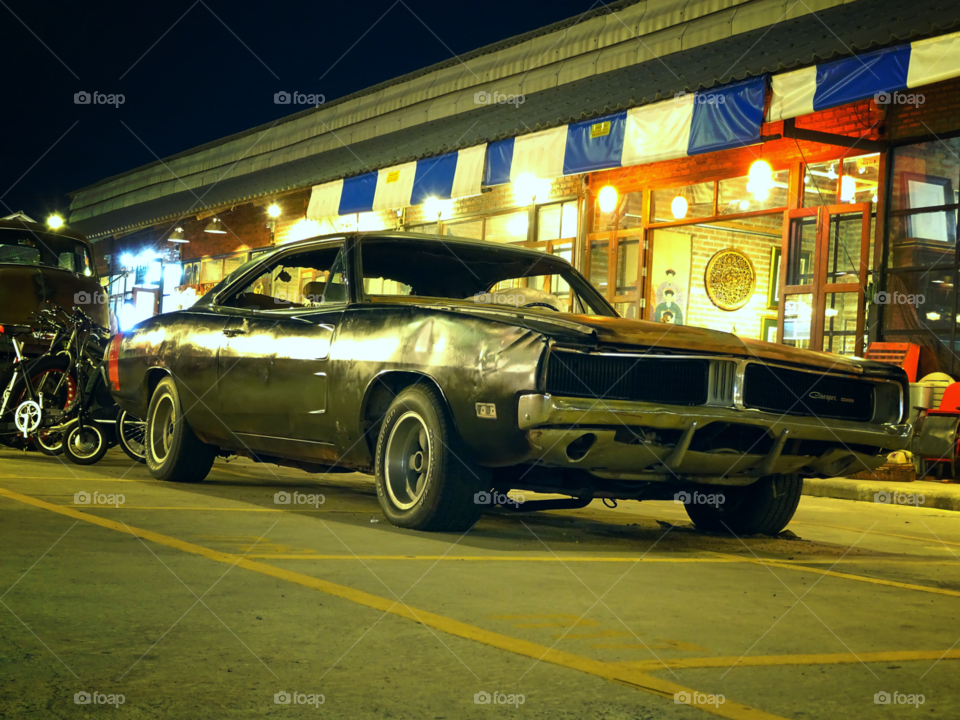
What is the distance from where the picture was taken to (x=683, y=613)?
4414mm

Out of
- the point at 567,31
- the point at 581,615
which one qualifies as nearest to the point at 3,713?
the point at 581,615

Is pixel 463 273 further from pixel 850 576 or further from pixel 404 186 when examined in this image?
pixel 404 186

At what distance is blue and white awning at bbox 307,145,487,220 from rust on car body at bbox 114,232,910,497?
10.4 m

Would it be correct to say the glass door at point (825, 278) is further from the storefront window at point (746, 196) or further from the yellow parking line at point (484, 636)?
the yellow parking line at point (484, 636)

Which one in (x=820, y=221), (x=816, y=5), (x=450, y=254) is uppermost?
(x=816, y=5)

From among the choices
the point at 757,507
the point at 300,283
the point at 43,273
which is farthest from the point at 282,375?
the point at 43,273

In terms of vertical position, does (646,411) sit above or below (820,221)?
below

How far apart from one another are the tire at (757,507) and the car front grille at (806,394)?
624mm

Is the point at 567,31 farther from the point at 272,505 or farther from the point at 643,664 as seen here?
the point at 643,664

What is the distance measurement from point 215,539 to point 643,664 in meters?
2.69

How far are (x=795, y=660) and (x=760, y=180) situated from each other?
12.9m

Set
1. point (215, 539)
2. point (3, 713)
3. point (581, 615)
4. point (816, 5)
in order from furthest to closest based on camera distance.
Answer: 1. point (816, 5)
2. point (215, 539)
3. point (581, 615)
4. point (3, 713)

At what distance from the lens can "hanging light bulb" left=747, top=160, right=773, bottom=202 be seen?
Answer: 51.7ft

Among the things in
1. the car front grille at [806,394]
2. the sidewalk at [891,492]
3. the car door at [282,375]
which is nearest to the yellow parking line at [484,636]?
the car door at [282,375]
